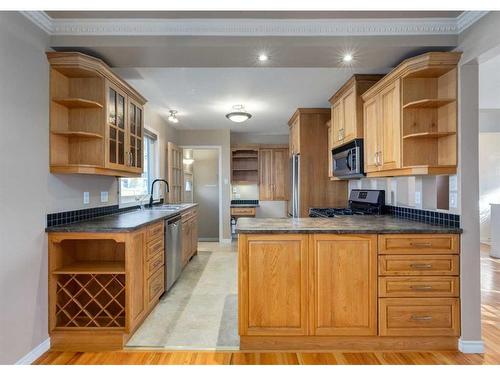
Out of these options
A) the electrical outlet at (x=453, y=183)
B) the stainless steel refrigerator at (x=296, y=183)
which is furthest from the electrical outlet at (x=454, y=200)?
the stainless steel refrigerator at (x=296, y=183)

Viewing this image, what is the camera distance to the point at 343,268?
7.01 feet

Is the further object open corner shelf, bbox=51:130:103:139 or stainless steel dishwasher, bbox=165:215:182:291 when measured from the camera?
stainless steel dishwasher, bbox=165:215:182:291

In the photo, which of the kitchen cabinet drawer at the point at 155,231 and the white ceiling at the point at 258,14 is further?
the kitchen cabinet drawer at the point at 155,231

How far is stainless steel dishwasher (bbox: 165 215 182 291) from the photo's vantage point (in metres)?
3.24

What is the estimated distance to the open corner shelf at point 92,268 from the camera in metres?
2.22

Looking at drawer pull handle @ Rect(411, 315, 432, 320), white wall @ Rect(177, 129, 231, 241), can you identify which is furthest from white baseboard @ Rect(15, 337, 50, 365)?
white wall @ Rect(177, 129, 231, 241)

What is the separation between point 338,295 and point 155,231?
1.77m

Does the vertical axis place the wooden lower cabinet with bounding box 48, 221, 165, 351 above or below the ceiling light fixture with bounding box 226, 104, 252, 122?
below

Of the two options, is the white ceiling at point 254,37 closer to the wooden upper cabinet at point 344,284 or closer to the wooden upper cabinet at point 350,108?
the wooden upper cabinet at point 350,108

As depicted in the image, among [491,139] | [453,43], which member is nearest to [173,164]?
[453,43]

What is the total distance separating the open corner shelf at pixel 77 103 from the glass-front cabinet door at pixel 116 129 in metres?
0.14

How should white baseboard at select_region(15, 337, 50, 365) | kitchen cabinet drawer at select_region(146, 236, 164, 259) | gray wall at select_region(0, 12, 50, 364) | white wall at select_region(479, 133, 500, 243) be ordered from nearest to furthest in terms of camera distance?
gray wall at select_region(0, 12, 50, 364)
white baseboard at select_region(15, 337, 50, 365)
kitchen cabinet drawer at select_region(146, 236, 164, 259)
white wall at select_region(479, 133, 500, 243)

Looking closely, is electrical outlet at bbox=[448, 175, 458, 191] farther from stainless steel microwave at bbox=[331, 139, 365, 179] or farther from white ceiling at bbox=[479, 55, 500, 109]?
white ceiling at bbox=[479, 55, 500, 109]

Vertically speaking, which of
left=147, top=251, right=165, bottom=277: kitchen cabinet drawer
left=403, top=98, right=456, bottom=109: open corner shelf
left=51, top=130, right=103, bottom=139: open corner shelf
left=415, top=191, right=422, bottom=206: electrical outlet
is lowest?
left=147, top=251, right=165, bottom=277: kitchen cabinet drawer
